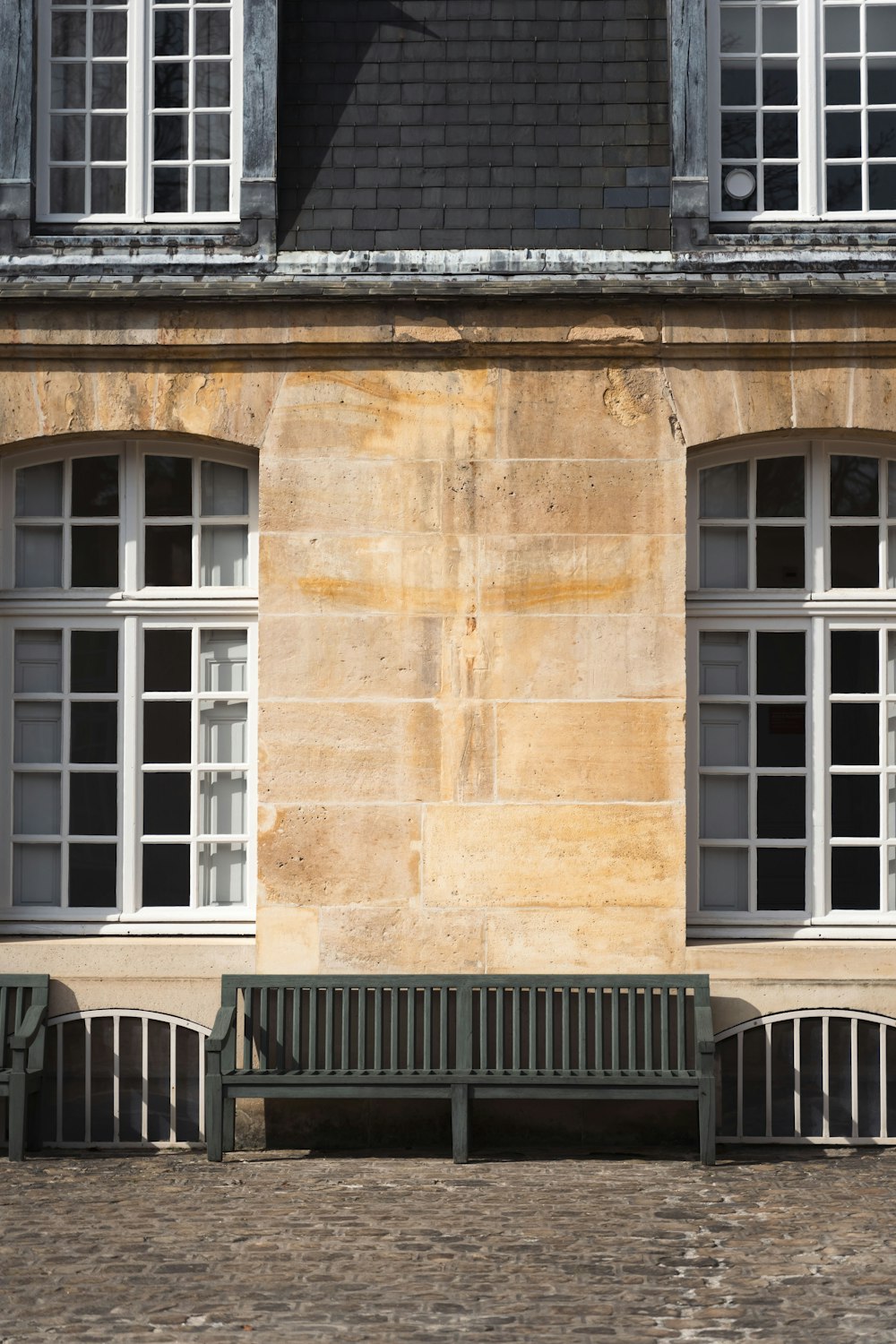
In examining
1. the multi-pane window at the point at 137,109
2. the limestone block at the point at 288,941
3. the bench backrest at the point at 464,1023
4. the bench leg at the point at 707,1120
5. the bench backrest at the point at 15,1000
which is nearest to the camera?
the bench leg at the point at 707,1120

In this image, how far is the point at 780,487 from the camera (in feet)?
26.7

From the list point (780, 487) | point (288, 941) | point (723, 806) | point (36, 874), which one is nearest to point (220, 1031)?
point (288, 941)

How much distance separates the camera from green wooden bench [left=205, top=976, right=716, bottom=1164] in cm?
735

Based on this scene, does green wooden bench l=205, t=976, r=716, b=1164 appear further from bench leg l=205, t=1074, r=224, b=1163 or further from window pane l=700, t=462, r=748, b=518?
window pane l=700, t=462, r=748, b=518

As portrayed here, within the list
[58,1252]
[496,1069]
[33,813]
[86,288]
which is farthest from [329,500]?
[58,1252]

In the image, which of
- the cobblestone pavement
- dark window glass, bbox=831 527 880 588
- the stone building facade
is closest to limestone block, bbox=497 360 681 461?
the stone building facade

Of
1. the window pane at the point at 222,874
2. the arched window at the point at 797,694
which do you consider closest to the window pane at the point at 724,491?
the arched window at the point at 797,694

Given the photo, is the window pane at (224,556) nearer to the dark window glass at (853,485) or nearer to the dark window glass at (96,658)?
the dark window glass at (96,658)

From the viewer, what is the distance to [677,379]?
7828 mm

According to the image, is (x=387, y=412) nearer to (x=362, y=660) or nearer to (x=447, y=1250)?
(x=362, y=660)

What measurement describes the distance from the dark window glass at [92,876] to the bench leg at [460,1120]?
2.10 metres

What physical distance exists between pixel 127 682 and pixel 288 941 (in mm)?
1599

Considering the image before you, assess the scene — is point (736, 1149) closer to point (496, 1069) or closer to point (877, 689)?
point (496, 1069)

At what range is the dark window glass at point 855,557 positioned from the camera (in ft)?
26.7
